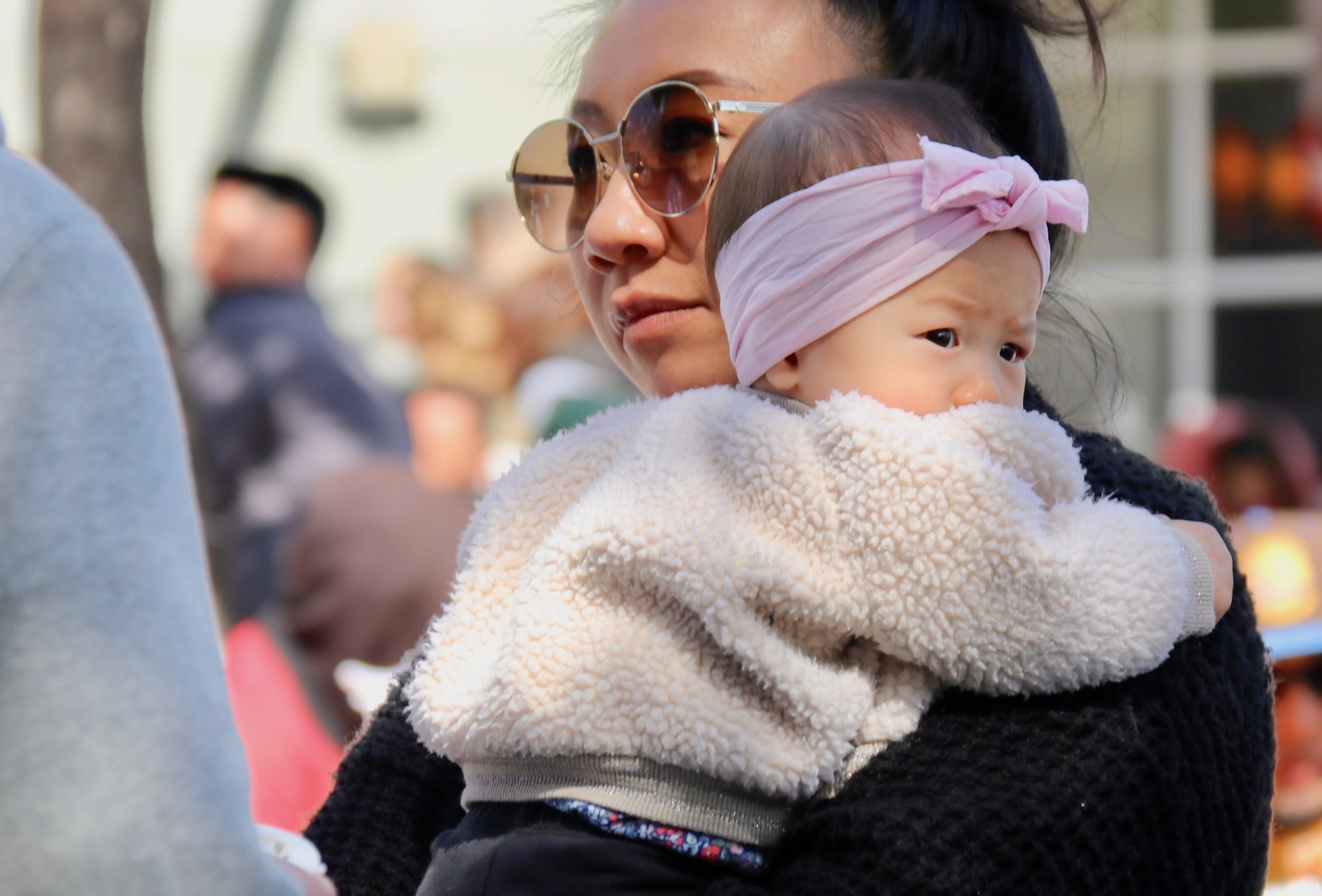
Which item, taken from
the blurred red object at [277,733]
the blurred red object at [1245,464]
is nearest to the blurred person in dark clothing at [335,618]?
the blurred red object at [277,733]

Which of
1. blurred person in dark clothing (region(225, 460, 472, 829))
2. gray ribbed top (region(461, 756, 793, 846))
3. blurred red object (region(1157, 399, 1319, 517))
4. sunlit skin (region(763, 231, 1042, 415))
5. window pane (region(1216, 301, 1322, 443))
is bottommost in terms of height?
window pane (region(1216, 301, 1322, 443))

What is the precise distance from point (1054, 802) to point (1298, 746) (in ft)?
8.08

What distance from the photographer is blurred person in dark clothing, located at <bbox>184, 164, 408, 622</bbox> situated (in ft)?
17.6

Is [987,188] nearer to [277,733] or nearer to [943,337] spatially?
[943,337]

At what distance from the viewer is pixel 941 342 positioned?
4.88 ft

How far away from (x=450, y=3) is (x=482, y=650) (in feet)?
29.0

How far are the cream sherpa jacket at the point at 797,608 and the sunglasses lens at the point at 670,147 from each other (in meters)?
0.43

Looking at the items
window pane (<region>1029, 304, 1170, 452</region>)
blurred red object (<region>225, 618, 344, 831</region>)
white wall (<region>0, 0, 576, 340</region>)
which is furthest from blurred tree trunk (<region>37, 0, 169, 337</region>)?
white wall (<region>0, 0, 576, 340</region>)

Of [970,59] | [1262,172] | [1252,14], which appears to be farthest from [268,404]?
[1252,14]

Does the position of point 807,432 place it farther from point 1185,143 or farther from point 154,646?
point 1185,143

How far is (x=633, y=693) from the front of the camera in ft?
4.38

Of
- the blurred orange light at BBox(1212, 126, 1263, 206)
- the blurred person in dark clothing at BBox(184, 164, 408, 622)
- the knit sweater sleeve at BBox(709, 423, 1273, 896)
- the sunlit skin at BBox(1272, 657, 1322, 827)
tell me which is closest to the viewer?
the knit sweater sleeve at BBox(709, 423, 1273, 896)

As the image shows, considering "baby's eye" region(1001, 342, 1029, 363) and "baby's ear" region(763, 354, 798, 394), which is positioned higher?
"baby's eye" region(1001, 342, 1029, 363)

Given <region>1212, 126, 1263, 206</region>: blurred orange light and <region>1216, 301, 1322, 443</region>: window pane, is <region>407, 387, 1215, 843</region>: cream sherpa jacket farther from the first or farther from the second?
<region>1216, 301, 1322, 443</region>: window pane
